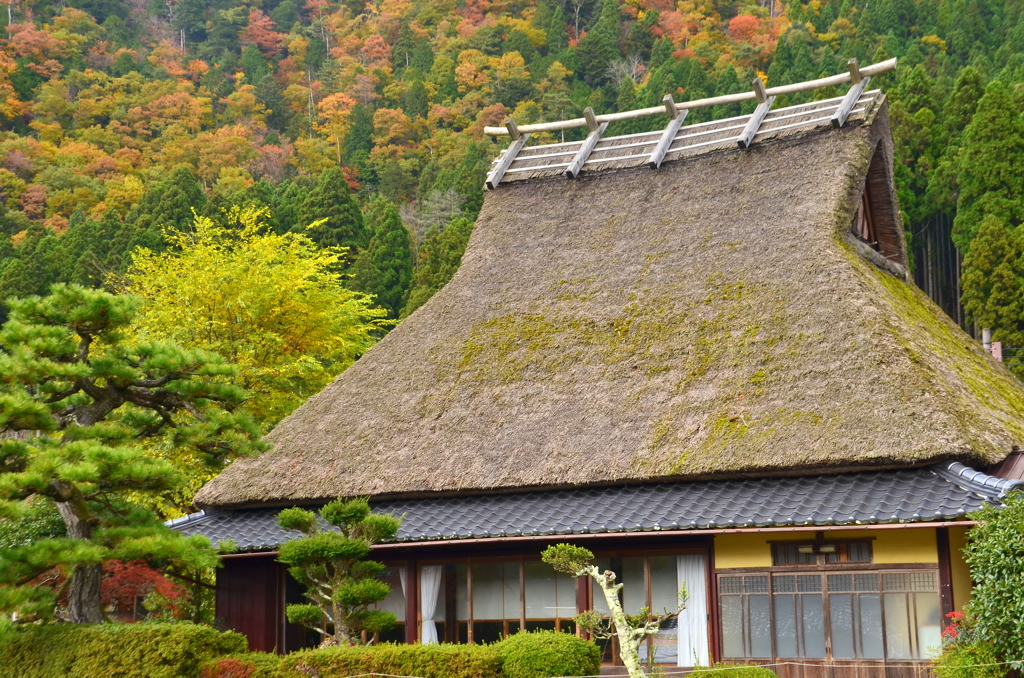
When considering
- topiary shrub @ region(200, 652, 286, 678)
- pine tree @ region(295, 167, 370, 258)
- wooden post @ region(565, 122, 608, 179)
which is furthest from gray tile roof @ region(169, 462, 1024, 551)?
pine tree @ region(295, 167, 370, 258)

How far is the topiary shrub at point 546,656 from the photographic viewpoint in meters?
10.8

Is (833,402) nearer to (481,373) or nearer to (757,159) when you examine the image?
(481,373)

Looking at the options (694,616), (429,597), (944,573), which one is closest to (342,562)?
(429,597)

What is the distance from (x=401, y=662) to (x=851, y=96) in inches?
459

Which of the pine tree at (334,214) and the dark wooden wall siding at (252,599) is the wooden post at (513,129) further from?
the pine tree at (334,214)

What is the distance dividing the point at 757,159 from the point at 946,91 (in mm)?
25022

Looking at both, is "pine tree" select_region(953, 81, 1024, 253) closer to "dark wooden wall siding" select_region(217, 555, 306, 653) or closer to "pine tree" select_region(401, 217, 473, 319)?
"pine tree" select_region(401, 217, 473, 319)

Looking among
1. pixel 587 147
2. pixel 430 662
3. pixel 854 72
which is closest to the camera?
pixel 430 662

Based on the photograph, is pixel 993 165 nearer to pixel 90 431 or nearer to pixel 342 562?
pixel 342 562

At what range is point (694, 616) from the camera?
1270 centimetres

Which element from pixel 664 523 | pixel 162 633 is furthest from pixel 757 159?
pixel 162 633

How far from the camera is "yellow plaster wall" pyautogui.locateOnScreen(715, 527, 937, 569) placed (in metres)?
11.6

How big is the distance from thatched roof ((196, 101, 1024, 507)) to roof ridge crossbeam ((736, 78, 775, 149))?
233 millimetres

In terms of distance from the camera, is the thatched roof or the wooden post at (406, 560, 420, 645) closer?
the thatched roof
